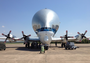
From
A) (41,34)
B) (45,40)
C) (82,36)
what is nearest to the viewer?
(45,40)

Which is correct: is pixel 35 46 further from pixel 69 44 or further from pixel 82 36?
pixel 82 36

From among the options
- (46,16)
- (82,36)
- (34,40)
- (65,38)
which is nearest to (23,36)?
(34,40)

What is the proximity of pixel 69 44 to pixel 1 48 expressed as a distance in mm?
13275

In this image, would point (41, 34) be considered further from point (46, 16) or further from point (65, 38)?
point (65, 38)

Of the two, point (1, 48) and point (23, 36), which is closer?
point (1, 48)

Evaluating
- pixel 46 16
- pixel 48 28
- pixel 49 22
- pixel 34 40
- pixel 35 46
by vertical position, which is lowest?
pixel 35 46

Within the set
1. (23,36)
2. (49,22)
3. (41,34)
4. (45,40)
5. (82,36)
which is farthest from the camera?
(82,36)

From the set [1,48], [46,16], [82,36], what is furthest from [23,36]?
[82,36]

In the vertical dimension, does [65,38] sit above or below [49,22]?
below

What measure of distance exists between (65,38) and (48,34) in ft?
24.9

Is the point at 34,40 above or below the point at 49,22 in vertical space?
below

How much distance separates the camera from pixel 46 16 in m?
17.9

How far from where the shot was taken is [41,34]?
48.6 feet

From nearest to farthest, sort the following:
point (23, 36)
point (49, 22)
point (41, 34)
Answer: point (41, 34) → point (49, 22) → point (23, 36)
